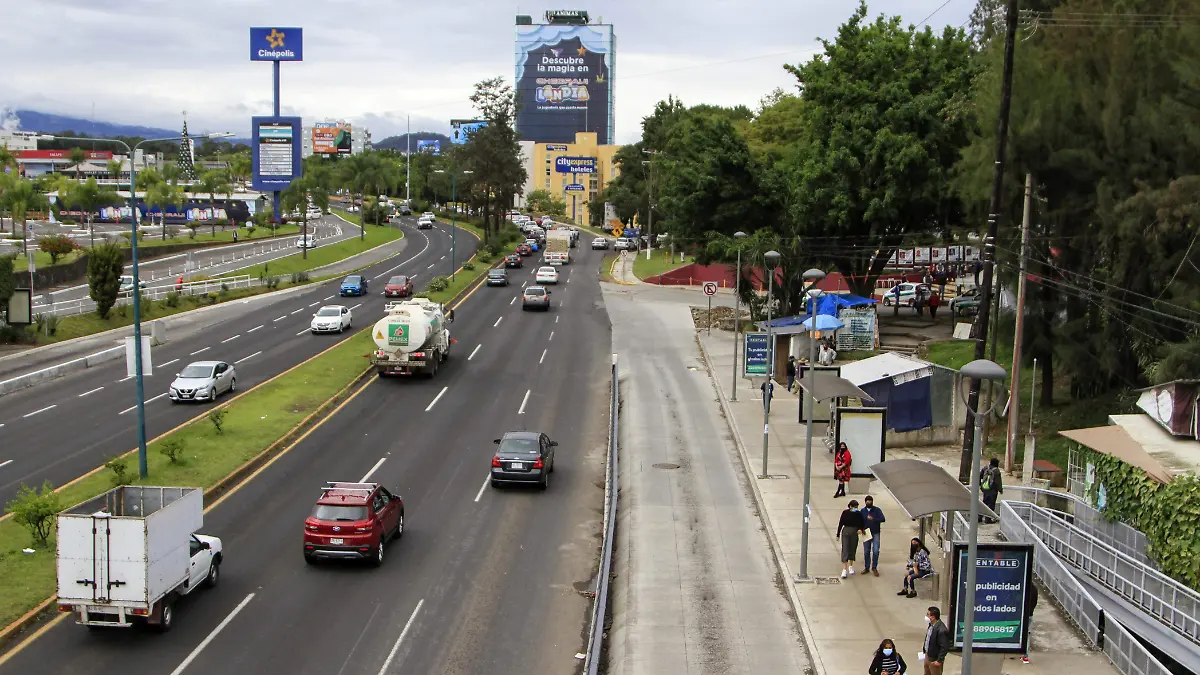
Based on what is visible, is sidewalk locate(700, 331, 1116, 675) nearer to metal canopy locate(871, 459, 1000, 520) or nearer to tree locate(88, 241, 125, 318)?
metal canopy locate(871, 459, 1000, 520)

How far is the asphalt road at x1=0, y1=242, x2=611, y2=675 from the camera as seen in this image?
17.7 m

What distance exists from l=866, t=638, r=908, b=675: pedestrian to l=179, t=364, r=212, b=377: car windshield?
1167 inches

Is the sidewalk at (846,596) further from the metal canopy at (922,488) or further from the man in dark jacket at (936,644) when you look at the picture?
the metal canopy at (922,488)

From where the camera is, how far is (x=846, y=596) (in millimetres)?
20766

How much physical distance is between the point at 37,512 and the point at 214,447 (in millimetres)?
9430

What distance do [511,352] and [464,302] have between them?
61.2 ft

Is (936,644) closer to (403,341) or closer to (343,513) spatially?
(343,513)

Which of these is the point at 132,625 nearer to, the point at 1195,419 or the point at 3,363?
the point at 1195,419

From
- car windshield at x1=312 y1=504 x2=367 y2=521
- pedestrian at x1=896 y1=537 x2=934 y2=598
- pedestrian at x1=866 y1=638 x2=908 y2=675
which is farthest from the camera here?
car windshield at x1=312 y1=504 x2=367 y2=521

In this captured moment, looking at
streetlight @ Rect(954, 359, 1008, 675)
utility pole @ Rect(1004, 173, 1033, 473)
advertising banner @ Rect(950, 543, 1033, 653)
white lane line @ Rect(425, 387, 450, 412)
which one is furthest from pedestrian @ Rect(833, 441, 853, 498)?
white lane line @ Rect(425, 387, 450, 412)

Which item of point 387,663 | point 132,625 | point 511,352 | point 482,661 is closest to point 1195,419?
point 482,661

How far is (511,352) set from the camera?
2047 inches

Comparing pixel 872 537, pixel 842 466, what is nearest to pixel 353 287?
pixel 842 466

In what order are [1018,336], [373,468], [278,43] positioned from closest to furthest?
[1018,336]
[373,468]
[278,43]
